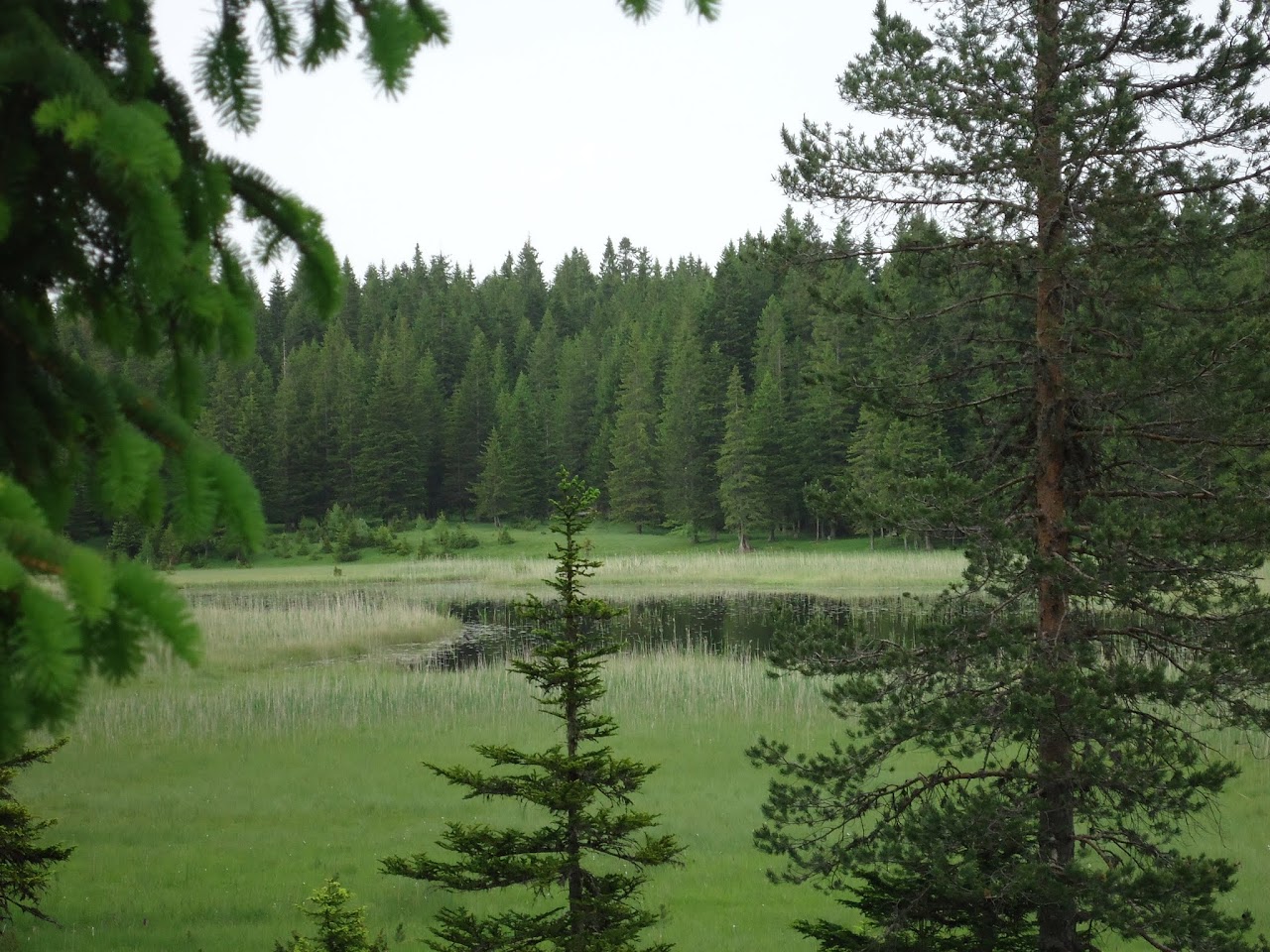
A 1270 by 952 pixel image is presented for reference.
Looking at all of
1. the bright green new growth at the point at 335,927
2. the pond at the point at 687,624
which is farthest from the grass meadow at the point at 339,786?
the bright green new growth at the point at 335,927

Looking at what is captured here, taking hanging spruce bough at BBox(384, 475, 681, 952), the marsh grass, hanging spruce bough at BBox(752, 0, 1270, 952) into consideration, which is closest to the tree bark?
hanging spruce bough at BBox(752, 0, 1270, 952)

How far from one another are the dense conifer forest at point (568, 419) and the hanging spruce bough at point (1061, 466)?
3576cm

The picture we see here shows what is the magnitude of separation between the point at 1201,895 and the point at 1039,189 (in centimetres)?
429

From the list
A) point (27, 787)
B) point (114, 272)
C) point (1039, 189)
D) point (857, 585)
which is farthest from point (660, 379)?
point (114, 272)

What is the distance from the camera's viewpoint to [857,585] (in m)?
33.0

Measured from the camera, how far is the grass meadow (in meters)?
8.80

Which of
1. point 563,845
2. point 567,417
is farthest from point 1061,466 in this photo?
point 567,417

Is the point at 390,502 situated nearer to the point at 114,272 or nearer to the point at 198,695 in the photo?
the point at 198,695

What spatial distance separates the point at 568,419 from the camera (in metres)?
75.6

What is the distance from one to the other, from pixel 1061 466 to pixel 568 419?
6897cm

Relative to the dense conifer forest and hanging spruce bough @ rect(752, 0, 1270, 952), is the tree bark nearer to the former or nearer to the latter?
hanging spruce bough @ rect(752, 0, 1270, 952)

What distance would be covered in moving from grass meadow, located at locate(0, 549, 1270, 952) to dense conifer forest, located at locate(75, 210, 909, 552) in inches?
1082

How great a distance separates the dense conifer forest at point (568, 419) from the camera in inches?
2217

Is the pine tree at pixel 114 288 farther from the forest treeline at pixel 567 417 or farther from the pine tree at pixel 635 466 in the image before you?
the pine tree at pixel 635 466
